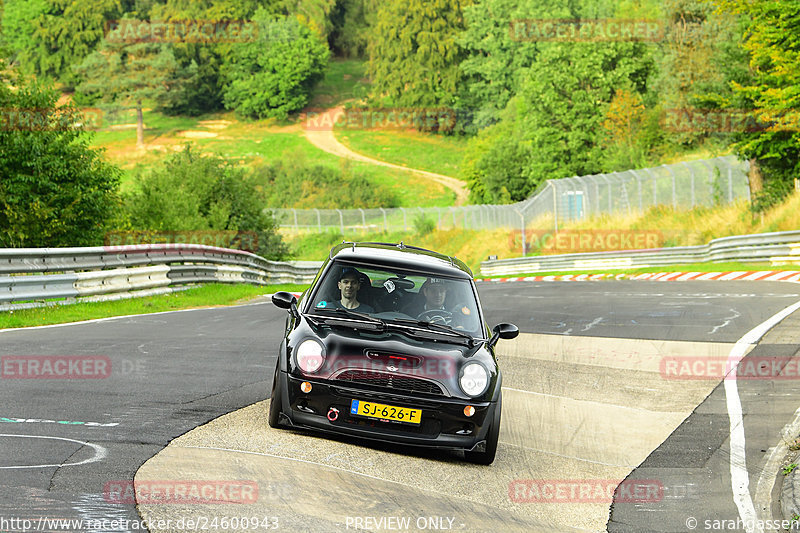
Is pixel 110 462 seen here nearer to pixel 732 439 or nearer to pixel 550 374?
pixel 732 439

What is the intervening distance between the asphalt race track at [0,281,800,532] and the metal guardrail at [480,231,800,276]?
653 inches

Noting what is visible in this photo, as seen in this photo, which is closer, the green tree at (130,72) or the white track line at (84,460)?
the white track line at (84,460)

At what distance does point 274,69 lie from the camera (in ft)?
446

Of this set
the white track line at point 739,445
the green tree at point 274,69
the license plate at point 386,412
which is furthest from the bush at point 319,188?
the license plate at point 386,412

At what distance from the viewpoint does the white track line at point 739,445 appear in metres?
6.41

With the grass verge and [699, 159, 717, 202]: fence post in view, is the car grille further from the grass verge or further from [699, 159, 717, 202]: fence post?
[699, 159, 717, 202]: fence post

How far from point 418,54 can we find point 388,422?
126813 millimetres

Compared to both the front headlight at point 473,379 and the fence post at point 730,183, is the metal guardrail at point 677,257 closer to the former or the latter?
the fence post at point 730,183

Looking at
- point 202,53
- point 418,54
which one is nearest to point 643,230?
point 418,54

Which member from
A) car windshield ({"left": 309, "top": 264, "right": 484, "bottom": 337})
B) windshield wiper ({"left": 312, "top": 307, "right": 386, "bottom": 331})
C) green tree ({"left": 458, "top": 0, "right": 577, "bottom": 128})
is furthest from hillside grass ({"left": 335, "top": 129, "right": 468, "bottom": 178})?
windshield wiper ({"left": 312, "top": 307, "right": 386, "bottom": 331})

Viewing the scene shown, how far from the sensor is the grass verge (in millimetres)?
15180

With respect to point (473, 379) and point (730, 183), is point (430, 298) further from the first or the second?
point (730, 183)

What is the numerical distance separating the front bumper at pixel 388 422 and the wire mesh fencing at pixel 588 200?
112 feet

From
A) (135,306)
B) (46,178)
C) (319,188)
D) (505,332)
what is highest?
(505,332)
